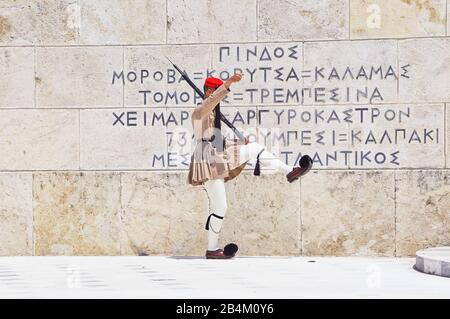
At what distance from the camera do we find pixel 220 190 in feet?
37.0

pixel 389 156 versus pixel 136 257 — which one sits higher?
pixel 389 156

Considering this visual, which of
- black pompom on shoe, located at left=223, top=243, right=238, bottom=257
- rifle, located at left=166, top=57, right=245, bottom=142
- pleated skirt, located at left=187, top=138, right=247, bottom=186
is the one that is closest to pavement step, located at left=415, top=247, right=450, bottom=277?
black pompom on shoe, located at left=223, top=243, right=238, bottom=257

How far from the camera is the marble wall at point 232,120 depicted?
11.7 m

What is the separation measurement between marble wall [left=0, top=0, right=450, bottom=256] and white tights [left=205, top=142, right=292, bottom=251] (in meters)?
0.40

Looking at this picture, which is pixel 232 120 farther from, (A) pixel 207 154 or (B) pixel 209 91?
(A) pixel 207 154

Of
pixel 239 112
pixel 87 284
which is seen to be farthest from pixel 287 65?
pixel 87 284

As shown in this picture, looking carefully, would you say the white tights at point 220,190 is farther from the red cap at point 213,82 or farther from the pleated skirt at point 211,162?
the red cap at point 213,82

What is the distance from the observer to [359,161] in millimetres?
11773

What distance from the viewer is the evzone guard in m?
11.2

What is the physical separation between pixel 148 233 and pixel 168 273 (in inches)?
68.7

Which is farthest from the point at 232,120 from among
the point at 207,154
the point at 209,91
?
the point at 207,154

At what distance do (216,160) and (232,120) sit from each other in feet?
2.76

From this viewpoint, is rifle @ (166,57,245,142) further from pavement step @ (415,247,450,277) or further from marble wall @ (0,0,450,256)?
pavement step @ (415,247,450,277)

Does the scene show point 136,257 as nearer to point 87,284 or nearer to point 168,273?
point 168,273
